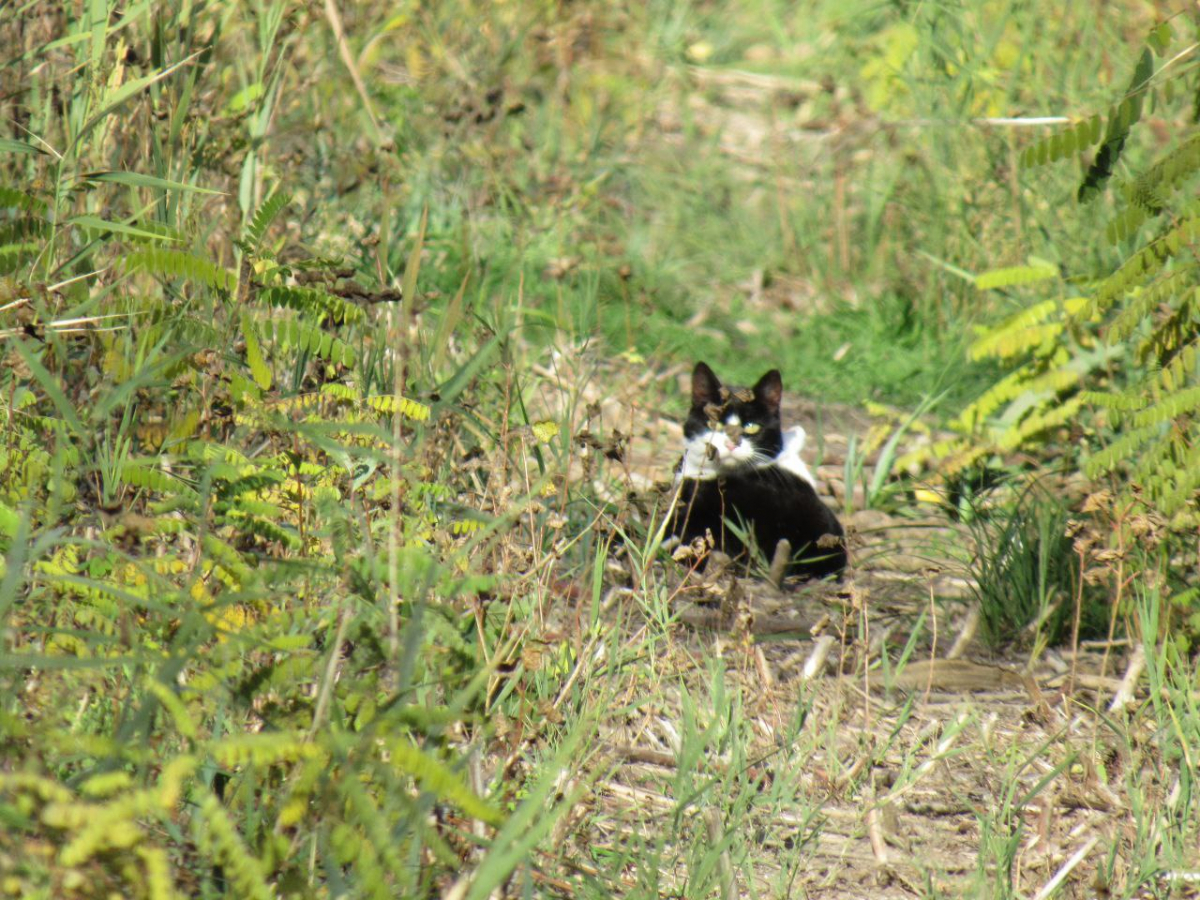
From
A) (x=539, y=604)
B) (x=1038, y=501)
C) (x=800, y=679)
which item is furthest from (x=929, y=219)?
(x=539, y=604)

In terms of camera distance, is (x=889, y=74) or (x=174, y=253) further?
(x=889, y=74)

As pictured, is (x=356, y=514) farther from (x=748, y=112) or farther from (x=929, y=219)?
(x=748, y=112)

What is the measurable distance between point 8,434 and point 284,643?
1049 mm

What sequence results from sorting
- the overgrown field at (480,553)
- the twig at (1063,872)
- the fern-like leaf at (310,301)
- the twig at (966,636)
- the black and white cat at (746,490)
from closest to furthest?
the overgrown field at (480,553) < the twig at (1063,872) < the fern-like leaf at (310,301) < the twig at (966,636) < the black and white cat at (746,490)

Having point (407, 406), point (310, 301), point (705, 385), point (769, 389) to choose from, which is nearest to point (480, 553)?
point (407, 406)

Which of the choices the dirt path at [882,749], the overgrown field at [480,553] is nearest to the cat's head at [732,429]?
the overgrown field at [480,553]

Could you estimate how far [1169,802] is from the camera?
2676 mm

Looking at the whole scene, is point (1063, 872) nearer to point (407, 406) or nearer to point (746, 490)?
point (407, 406)

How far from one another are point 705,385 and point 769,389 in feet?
1.08

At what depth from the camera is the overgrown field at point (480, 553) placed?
1.89 meters

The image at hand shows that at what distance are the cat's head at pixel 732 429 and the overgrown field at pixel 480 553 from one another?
0.92 feet

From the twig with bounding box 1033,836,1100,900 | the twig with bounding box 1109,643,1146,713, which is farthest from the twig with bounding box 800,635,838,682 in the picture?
the twig with bounding box 1033,836,1100,900

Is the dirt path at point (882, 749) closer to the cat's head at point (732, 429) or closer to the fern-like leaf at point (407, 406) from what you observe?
the fern-like leaf at point (407, 406)

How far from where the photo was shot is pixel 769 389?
4680mm
